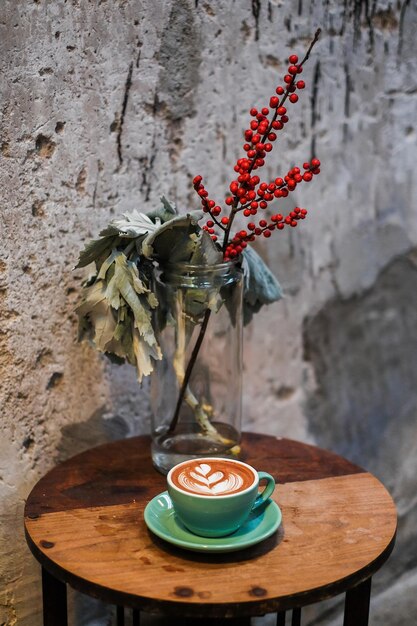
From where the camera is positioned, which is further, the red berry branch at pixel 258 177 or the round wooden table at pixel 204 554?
the red berry branch at pixel 258 177

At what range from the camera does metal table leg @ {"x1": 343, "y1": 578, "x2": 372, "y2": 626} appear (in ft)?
3.86

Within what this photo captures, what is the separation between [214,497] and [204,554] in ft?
0.30

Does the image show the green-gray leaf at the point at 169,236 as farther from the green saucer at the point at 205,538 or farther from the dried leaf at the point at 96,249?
the green saucer at the point at 205,538

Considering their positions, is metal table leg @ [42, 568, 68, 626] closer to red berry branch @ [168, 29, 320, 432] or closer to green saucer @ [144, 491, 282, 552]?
green saucer @ [144, 491, 282, 552]

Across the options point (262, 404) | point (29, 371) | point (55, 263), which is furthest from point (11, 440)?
point (262, 404)

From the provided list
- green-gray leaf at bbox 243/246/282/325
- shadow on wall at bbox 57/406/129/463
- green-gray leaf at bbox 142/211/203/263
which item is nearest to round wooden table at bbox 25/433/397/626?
shadow on wall at bbox 57/406/129/463

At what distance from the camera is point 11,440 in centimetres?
142

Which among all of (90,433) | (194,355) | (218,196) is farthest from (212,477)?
(218,196)

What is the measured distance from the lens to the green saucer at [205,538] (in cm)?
106

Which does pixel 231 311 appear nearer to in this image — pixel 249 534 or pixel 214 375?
pixel 214 375

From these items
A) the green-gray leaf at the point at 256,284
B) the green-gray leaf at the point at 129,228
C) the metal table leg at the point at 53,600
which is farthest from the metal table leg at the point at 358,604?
the green-gray leaf at the point at 129,228

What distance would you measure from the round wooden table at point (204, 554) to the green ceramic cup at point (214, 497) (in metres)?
0.05

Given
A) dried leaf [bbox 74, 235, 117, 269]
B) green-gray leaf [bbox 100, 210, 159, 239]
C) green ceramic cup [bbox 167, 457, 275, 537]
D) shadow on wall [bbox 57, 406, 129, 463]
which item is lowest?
shadow on wall [bbox 57, 406, 129, 463]

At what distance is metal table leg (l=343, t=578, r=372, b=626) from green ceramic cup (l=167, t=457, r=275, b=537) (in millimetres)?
204
